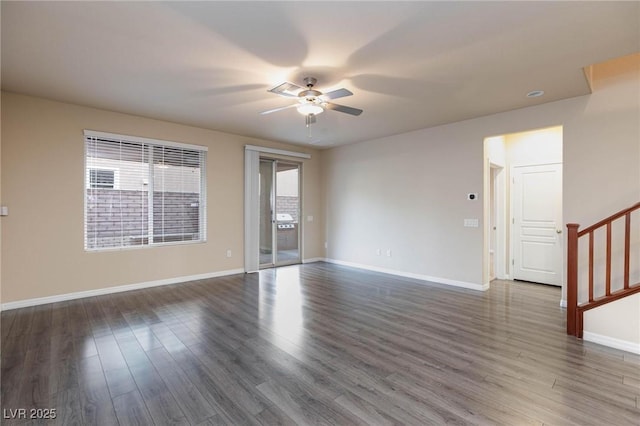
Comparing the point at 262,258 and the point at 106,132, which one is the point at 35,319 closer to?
the point at 106,132

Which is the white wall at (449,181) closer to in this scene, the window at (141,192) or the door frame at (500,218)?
the door frame at (500,218)

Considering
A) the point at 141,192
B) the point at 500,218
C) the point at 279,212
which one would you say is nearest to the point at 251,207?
the point at 279,212

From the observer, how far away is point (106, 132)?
4.45 meters

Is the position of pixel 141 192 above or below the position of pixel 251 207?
above

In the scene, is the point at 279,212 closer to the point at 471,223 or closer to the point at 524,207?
the point at 471,223

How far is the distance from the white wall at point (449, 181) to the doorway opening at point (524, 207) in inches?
14.1

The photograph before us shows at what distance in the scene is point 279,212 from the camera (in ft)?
22.1

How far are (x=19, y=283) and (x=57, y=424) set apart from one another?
10.2 feet

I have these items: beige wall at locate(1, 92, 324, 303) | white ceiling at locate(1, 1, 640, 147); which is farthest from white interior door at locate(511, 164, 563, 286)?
beige wall at locate(1, 92, 324, 303)

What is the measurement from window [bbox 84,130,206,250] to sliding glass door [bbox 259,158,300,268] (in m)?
1.37

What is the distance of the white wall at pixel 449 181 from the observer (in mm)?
3562

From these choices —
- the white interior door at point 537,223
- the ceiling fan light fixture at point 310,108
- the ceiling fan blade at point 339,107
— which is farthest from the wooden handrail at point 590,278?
the ceiling fan light fixture at point 310,108

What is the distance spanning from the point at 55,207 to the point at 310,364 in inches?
163

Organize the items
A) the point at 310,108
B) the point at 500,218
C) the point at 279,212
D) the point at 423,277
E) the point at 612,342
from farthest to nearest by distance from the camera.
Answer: the point at 279,212 → the point at 500,218 → the point at 423,277 → the point at 310,108 → the point at 612,342
